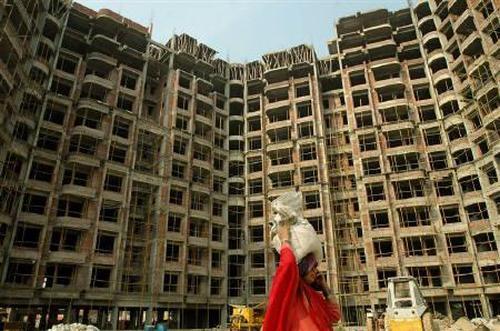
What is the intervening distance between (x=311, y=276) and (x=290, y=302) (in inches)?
21.5

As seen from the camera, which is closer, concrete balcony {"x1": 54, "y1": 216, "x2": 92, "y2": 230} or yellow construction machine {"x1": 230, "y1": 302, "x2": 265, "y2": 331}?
yellow construction machine {"x1": 230, "y1": 302, "x2": 265, "y2": 331}

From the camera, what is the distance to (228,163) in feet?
158

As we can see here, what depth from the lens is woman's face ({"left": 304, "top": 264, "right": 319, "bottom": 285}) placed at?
3.77 m

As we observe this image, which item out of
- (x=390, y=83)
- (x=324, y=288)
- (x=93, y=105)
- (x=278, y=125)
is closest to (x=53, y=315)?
(x=93, y=105)

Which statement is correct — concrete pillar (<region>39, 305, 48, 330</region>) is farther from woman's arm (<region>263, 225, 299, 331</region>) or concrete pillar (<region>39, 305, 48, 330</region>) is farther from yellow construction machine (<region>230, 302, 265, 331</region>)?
woman's arm (<region>263, 225, 299, 331</region>)

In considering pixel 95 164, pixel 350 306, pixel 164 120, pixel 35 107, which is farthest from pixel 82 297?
pixel 350 306

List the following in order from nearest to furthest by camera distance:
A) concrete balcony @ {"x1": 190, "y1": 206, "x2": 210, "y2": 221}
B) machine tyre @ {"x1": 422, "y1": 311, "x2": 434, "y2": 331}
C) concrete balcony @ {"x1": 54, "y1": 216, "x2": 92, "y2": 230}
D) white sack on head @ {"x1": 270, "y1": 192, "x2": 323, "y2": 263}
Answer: white sack on head @ {"x1": 270, "y1": 192, "x2": 323, "y2": 263}
machine tyre @ {"x1": 422, "y1": 311, "x2": 434, "y2": 331}
concrete balcony @ {"x1": 54, "y1": 216, "x2": 92, "y2": 230}
concrete balcony @ {"x1": 190, "y1": 206, "x2": 210, "y2": 221}

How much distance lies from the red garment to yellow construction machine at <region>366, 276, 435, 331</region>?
1028cm

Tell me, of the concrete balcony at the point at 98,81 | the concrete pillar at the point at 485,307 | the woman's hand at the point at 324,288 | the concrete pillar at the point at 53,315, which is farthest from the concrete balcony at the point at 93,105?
the concrete pillar at the point at 485,307

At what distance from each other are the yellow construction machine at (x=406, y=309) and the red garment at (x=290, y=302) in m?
10.3

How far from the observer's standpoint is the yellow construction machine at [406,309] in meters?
12.2

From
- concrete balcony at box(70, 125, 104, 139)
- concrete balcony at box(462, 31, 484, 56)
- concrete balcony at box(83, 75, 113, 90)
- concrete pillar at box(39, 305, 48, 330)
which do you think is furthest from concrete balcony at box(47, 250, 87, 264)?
concrete balcony at box(462, 31, 484, 56)

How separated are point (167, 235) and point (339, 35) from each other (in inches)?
1293

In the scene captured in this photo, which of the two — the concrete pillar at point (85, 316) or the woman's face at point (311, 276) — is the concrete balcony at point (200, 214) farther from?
the woman's face at point (311, 276)
